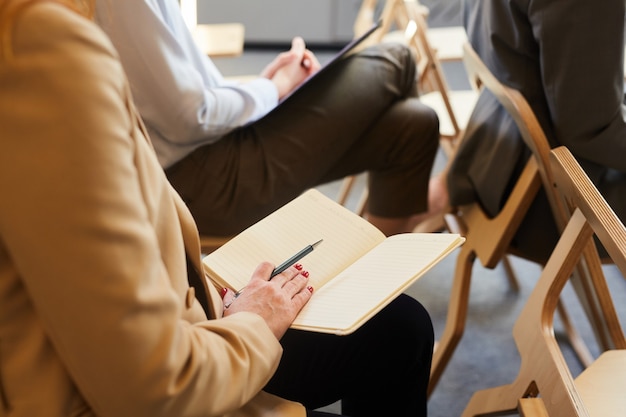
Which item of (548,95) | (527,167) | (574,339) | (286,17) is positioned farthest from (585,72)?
(286,17)

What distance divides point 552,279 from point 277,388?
1.30 ft

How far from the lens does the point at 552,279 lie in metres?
0.93

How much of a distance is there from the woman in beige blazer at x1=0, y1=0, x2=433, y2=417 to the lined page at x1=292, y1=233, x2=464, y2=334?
87 mm

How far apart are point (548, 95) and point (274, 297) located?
69 centimetres

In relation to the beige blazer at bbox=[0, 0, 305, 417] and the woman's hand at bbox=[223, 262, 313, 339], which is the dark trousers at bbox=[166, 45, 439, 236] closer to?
the woman's hand at bbox=[223, 262, 313, 339]

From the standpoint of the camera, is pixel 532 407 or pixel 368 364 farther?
pixel 368 364

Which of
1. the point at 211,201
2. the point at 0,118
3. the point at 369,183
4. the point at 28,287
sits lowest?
the point at 369,183

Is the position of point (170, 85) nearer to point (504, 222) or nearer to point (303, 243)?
point (303, 243)

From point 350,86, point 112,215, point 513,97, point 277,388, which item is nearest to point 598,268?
point 513,97

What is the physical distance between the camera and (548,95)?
124 cm

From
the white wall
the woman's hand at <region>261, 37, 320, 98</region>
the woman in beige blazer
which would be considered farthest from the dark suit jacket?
the white wall

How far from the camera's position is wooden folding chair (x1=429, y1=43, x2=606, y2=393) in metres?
1.20

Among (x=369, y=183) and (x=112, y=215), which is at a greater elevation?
(x=112, y=215)

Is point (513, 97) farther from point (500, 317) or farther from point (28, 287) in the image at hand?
point (28, 287)
